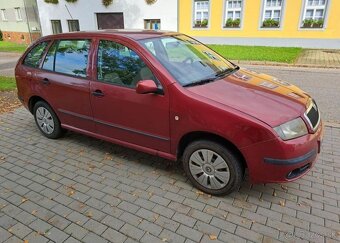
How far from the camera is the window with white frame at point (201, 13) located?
1722 centimetres

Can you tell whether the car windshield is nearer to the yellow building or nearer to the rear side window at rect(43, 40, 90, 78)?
the rear side window at rect(43, 40, 90, 78)

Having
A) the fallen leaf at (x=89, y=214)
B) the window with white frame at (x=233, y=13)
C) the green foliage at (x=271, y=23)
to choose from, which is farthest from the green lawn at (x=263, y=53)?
the fallen leaf at (x=89, y=214)

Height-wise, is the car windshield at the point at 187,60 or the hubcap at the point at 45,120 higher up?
the car windshield at the point at 187,60

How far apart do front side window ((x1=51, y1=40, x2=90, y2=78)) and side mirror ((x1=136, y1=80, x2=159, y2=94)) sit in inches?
45.3

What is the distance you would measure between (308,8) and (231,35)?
4.17 metres

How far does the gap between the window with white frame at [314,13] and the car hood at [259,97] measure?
44.1ft

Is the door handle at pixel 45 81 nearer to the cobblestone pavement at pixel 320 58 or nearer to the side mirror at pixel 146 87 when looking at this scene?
the side mirror at pixel 146 87

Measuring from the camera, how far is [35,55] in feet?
15.7

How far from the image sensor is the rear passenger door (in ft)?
13.3

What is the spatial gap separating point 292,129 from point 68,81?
10.0 ft

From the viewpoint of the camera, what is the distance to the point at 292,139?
9.34ft

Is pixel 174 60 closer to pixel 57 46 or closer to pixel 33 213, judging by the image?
pixel 57 46

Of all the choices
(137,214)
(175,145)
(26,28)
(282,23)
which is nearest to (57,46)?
(175,145)

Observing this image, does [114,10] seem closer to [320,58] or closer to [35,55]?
[320,58]
